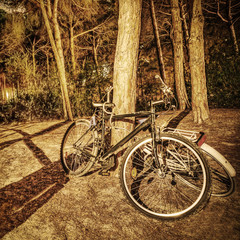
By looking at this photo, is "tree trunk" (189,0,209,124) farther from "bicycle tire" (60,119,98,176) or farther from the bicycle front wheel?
"bicycle tire" (60,119,98,176)

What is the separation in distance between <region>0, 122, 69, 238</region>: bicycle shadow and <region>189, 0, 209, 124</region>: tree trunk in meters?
4.18

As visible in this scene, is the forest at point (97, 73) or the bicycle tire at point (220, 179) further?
the forest at point (97, 73)

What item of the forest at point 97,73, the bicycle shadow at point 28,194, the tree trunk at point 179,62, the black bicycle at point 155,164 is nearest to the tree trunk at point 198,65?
the forest at point 97,73

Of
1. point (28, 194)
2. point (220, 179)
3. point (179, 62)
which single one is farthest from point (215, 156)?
point (179, 62)

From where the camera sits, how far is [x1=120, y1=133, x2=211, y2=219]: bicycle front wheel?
1.75m

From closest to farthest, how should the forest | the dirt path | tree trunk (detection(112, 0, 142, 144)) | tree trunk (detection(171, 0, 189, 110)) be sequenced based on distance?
the dirt path < tree trunk (detection(112, 0, 142, 144)) < the forest < tree trunk (detection(171, 0, 189, 110))

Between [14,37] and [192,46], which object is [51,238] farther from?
[14,37]

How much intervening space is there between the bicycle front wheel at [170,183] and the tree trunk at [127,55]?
85cm

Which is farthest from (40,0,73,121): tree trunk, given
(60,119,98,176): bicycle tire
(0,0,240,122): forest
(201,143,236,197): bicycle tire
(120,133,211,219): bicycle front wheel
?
(201,143,236,197): bicycle tire

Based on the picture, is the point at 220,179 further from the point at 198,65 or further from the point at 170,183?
the point at 198,65

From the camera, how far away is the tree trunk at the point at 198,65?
4.73 metres

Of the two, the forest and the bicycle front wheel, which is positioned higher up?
the forest

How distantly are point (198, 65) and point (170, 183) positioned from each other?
12.7 feet

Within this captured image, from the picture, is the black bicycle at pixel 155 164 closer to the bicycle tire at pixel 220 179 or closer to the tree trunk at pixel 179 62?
the bicycle tire at pixel 220 179
